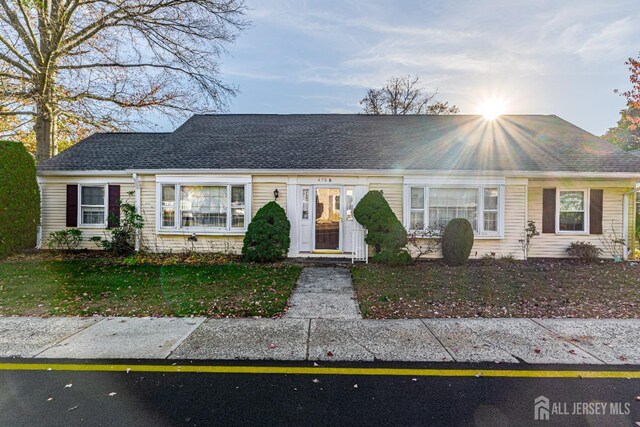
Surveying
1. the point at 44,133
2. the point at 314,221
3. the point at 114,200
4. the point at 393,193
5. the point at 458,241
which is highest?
the point at 44,133

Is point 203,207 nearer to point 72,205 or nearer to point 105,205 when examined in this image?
point 105,205

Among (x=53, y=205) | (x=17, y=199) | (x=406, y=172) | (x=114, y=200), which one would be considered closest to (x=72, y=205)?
(x=53, y=205)

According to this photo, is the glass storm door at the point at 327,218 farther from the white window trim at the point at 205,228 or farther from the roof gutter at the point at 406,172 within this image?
the white window trim at the point at 205,228

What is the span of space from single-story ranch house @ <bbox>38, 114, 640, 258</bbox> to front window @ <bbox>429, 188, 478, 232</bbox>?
3cm

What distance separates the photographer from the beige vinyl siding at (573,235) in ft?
32.3

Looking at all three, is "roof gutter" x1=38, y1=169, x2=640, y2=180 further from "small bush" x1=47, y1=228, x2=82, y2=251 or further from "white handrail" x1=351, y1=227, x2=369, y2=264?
"small bush" x1=47, y1=228, x2=82, y2=251

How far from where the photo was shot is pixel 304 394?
116 inches

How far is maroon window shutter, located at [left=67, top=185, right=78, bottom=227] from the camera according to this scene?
11281 millimetres

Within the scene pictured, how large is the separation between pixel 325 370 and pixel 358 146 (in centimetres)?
916

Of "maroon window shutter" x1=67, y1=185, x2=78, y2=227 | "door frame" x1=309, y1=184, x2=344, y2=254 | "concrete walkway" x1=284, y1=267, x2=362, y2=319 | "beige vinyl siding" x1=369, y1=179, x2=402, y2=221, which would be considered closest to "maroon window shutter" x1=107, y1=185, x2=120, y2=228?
"maroon window shutter" x1=67, y1=185, x2=78, y2=227

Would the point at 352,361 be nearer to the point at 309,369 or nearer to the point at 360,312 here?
the point at 309,369

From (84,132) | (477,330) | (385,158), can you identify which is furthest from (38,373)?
(84,132)

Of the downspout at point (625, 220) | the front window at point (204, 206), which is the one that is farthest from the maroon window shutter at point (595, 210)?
the front window at point (204, 206)

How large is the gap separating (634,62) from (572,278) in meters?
22.0
